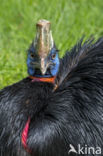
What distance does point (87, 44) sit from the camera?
3.89 m

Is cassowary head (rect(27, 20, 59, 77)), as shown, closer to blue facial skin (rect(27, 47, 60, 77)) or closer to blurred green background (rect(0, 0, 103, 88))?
blue facial skin (rect(27, 47, 60, 77))

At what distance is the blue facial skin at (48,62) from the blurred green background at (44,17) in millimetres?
1214

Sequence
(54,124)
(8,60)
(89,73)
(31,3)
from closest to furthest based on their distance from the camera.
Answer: (54,124), (89,73), (8,60), (31,3)

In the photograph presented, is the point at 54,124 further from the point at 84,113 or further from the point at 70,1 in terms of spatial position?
the point at 70,1

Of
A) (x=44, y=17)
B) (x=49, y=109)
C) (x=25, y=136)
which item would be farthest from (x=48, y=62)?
(x=44, y=17)

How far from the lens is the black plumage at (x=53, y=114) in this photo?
3.23 m

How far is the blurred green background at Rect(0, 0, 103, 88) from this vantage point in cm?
517

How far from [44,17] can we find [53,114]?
2335 millimetres

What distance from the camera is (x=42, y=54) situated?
3.38m

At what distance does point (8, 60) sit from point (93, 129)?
5.61 ft

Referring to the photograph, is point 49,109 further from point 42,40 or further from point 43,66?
point 42,40

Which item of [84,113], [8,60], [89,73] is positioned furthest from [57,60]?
[8,60]

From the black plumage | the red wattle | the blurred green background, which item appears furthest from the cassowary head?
the blurred green background

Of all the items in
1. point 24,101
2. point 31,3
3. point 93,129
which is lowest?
point 93,129
